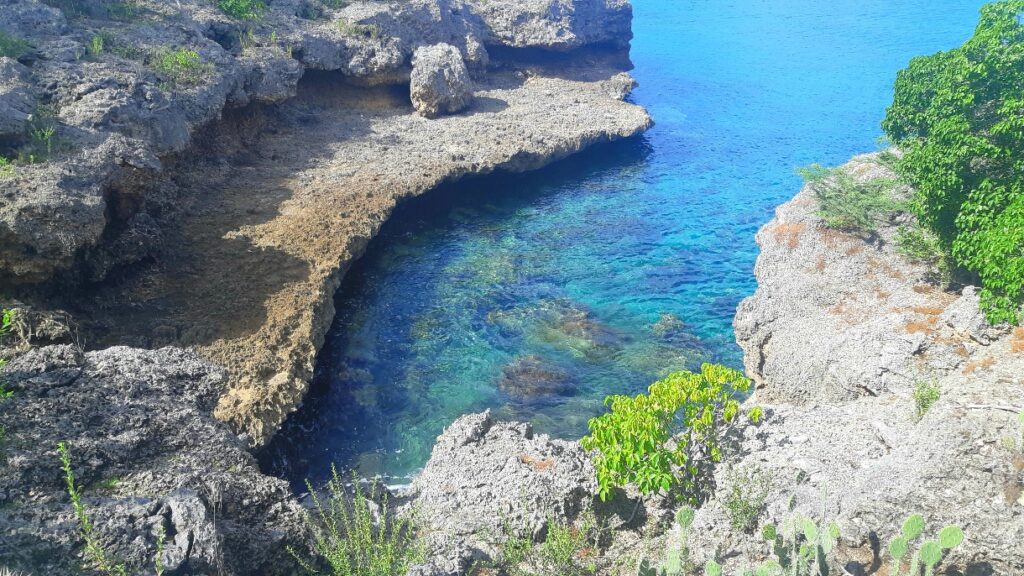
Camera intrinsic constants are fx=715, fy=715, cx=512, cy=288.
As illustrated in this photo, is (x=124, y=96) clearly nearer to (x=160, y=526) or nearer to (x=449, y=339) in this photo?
(x=449, y=339)

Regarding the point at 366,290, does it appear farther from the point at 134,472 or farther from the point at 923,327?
the point at 923,327

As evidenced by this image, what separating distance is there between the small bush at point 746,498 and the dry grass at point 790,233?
10.4 meters

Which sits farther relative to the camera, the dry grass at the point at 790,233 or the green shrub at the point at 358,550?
the dry grass at the point at 790,233

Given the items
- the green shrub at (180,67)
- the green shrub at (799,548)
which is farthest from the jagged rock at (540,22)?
the green shrub at (799,548)

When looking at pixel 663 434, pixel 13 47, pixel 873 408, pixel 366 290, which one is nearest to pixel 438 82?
pixel 366 290

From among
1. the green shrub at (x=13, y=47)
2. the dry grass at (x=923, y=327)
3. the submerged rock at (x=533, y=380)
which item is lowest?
the submerged rock at (x=533, y=380)

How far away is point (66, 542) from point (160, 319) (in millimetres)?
9650

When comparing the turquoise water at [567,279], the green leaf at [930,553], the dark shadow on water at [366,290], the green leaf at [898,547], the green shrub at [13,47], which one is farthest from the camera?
the green shrub at [13,47]

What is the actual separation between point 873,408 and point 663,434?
4040 millimetres

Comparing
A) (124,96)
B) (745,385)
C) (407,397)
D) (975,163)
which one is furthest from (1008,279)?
(124,96)

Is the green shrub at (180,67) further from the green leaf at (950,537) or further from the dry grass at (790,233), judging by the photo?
the green leaf at (950,537)

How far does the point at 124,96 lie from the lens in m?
18.7

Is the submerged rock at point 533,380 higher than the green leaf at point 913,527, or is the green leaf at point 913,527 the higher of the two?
the green leaf at point 913,527

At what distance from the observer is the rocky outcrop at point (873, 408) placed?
796cm
